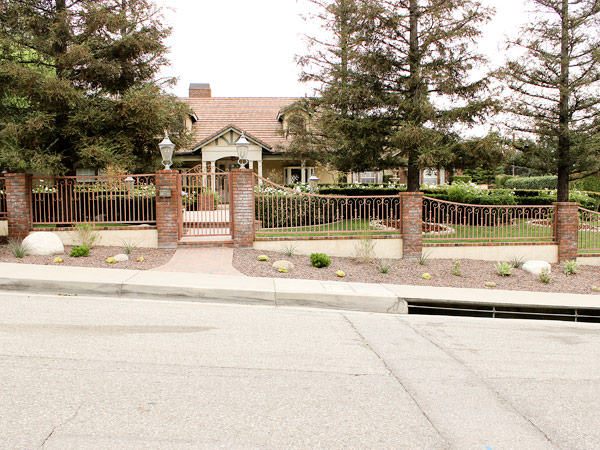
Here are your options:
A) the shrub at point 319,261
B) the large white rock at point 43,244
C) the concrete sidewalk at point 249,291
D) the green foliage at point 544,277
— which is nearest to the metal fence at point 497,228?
the green foliage at point 544,277

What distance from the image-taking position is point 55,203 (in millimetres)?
12914

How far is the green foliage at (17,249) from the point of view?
36.4 ft

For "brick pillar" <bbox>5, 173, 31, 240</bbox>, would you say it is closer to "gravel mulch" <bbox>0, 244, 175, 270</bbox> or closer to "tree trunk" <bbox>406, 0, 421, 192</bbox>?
"gravel mulch" <bbox>0, 244, 175, 270</bbox>

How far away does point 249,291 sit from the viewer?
8.74 metres

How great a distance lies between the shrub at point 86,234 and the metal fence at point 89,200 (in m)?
0.26

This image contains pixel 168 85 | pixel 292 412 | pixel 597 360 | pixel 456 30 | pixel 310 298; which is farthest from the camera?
pixel 168 85

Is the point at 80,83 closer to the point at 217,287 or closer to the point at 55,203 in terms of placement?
the point at 55,203

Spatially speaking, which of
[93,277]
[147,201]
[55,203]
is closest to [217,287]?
[93,277]

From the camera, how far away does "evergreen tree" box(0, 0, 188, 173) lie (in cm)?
1266

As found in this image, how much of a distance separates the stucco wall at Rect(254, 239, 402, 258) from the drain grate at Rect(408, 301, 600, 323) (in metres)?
3.89

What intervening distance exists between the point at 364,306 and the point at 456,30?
32.0ft

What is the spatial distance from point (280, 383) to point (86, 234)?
360 inches

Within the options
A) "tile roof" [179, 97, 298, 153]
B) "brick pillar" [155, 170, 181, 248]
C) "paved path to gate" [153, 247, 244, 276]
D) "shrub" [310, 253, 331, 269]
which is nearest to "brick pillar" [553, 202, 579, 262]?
"shrub" [310, 253, 331, 269]

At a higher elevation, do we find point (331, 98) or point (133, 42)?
point (133, 42)
